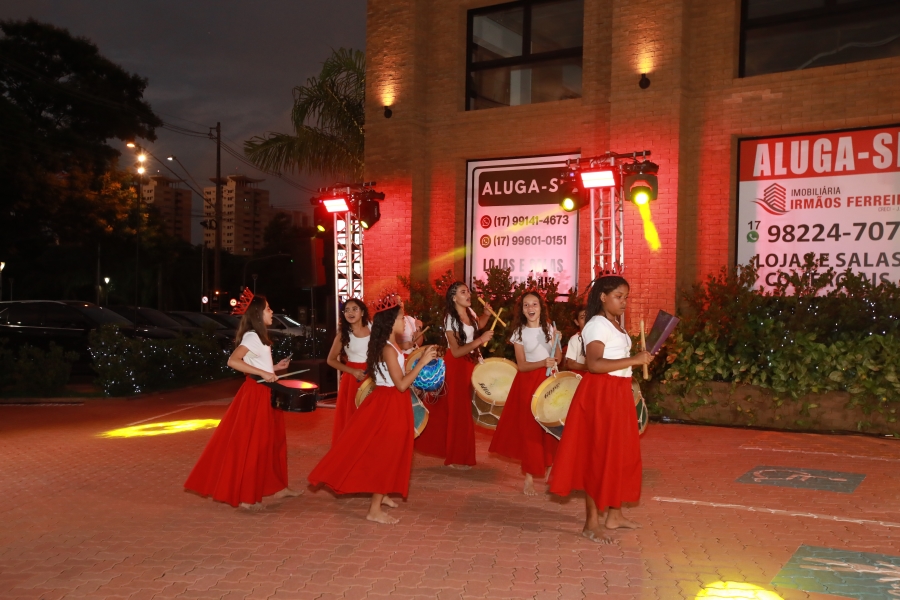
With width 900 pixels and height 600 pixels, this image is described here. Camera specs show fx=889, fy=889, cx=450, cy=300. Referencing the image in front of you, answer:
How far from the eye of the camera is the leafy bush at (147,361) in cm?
1644

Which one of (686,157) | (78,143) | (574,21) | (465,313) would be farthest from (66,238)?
(465,313)

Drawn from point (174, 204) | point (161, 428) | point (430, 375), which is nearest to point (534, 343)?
point (430, 375)

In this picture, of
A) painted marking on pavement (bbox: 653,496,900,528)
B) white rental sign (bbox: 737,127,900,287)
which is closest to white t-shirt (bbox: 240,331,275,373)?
painted marking on pavement (bbox: 653,496,900,528)

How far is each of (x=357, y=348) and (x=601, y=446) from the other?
10.4 ft

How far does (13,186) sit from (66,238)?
388cm

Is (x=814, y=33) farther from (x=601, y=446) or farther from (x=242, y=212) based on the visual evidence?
(x=242, y=212)

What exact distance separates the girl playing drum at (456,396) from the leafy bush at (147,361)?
9.09 metres

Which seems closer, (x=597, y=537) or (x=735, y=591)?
(x=735, y=591)

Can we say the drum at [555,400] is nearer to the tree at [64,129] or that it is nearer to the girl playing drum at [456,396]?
the girl playing drum at [456,396]

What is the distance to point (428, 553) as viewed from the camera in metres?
6.11

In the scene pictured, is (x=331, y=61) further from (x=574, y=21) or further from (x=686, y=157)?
(x=686, y=157)

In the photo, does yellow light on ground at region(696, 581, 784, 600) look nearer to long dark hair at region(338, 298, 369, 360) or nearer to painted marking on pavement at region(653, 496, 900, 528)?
painted marking on pavement at region(653, 496, 900, 528)

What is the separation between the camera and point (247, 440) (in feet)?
24.0

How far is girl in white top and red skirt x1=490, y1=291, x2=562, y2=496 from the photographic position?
812cm
